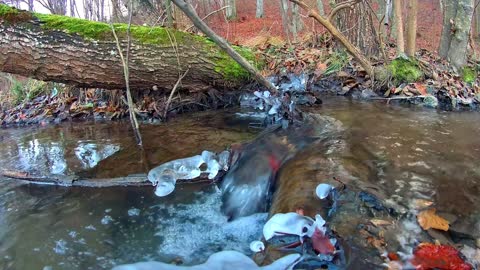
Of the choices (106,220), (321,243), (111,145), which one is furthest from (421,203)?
(111,145)

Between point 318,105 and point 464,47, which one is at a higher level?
point 464,47

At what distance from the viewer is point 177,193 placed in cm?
312

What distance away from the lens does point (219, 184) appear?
10.6 feet

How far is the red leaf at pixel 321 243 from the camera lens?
1758 millimetres

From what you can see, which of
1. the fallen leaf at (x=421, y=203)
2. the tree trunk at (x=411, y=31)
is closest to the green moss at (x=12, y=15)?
the fallen leaf at (x=421, y=203)

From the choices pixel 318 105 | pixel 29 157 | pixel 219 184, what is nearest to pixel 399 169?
pixel 219 184

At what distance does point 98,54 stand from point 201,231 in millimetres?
3419

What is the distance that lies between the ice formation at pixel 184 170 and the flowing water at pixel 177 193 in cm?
10

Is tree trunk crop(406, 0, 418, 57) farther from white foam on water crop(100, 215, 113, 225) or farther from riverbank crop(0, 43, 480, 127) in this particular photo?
white foam on water crop(100, 215, 113, 225)

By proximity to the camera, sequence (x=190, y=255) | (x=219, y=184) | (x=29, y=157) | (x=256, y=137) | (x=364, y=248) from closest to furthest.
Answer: (x=364, y=248), (x=190, y=255), (x=219, y=184), (x=256, y=137), (x=29, y=157)

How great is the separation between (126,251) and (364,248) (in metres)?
1.42

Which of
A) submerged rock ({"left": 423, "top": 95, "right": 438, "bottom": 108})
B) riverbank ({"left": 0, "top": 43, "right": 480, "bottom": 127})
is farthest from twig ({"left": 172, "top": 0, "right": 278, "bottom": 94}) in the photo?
submerged rock ({"left": 423, "top": 95, "right": 438, "bottom": 108})

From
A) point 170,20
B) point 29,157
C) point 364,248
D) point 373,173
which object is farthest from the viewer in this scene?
point 170,20

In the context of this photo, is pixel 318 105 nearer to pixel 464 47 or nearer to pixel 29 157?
pixel 464 47
